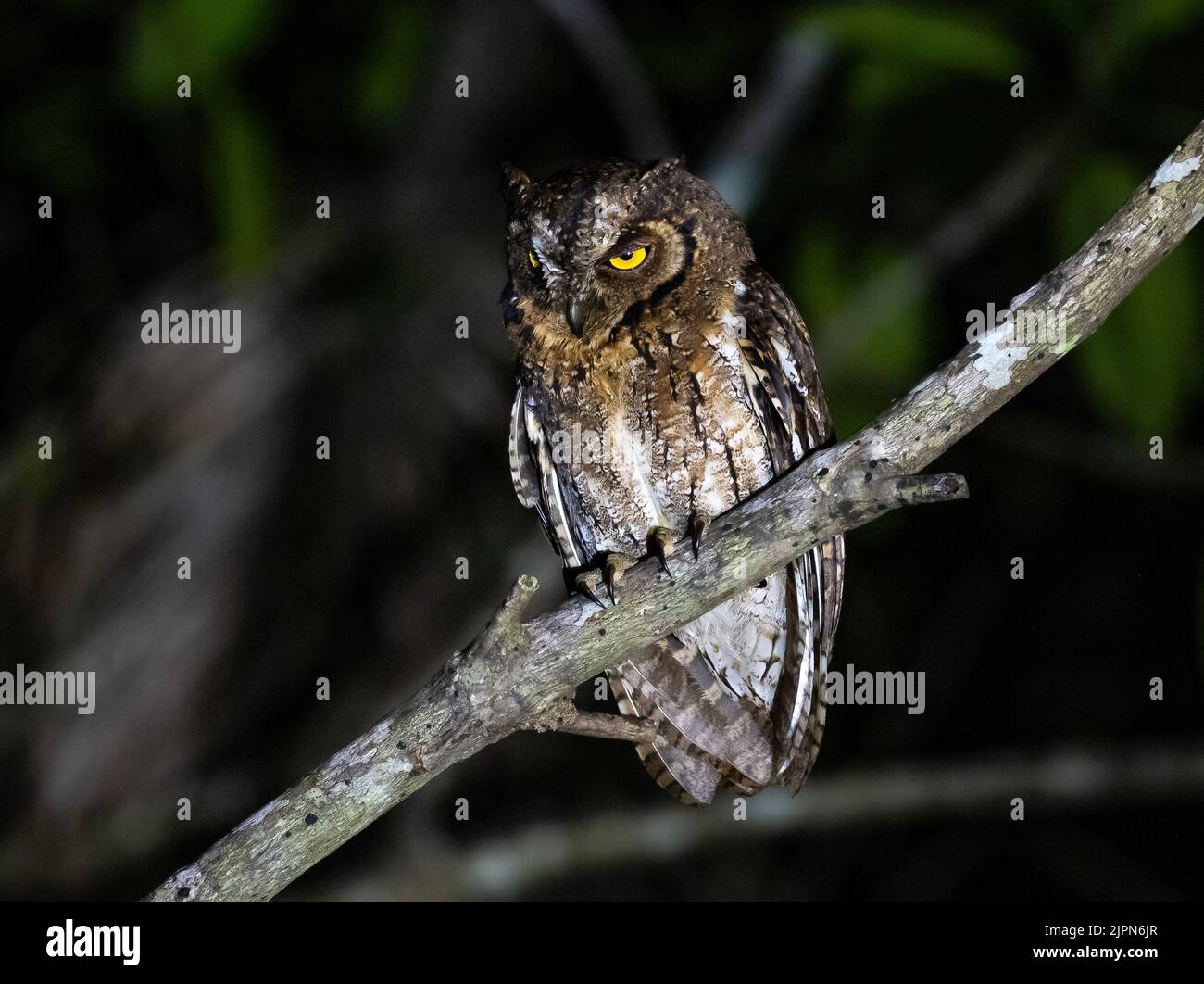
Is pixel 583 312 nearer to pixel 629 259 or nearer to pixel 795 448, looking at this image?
pixel 629 259

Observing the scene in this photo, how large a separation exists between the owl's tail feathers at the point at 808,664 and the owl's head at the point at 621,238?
0.64 m

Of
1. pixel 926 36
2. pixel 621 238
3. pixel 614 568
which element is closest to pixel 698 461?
pixel 614 568

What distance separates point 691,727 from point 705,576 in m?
0.91

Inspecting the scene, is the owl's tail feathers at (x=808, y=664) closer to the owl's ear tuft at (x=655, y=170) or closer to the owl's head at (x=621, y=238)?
the owl's head at (x=621, y=238)

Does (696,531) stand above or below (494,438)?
below

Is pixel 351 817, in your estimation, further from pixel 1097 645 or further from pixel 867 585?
pixel 1097 645

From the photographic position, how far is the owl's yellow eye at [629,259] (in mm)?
2314

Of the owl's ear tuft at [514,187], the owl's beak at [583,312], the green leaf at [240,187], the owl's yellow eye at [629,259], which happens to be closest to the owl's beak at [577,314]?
the owl's beak at [583,312]

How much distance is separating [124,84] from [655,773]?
227 centimetres

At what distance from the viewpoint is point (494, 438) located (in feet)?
12.7

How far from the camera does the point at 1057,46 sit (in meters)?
3.15

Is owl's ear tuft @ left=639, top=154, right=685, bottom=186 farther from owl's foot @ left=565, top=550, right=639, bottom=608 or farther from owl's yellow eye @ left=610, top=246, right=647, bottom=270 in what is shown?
owl's foot @ left=565, top=550, right=639, bottom=608

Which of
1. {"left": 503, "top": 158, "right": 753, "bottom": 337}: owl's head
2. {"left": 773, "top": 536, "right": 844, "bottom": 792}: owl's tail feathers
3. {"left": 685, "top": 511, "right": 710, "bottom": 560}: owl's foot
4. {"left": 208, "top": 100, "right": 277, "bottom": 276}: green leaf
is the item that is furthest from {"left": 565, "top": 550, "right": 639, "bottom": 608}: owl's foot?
{"left": 208, "top": 100, "right": 277, "bottom": 276}: green leaf

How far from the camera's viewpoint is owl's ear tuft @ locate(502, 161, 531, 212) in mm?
2454
